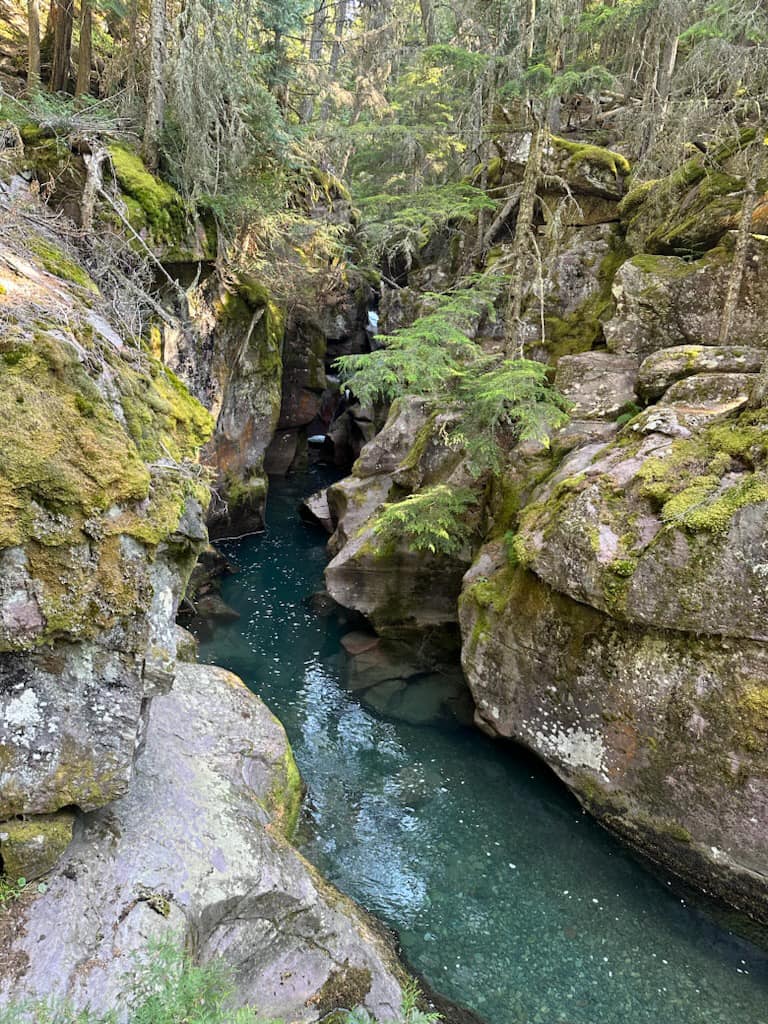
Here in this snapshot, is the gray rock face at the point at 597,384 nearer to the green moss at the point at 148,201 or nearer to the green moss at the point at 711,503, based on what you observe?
the green moss at the point at 711,503

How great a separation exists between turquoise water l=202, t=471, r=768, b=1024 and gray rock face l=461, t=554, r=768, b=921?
0.62 m

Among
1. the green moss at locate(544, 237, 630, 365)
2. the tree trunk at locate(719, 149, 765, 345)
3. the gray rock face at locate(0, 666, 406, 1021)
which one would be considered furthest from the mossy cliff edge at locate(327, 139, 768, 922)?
the gray rock face at locate(0, 666, 406, 1021)

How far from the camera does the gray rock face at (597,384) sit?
10.6 metres

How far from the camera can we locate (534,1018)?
5.77m

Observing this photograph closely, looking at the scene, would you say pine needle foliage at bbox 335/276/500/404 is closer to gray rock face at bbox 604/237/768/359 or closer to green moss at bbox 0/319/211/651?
gray rock face at bbox 604/237/768/359

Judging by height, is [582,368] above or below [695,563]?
above

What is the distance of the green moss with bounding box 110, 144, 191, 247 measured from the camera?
10312 mm

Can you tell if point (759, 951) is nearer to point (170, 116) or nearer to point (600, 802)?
point (600, 802)

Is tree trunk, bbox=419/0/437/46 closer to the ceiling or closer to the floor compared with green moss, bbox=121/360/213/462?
closer to the ceiling

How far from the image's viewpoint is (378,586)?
12.2 meters

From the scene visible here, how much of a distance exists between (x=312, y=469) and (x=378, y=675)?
55.0 feet

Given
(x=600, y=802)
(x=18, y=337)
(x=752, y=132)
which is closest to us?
(x=18, y=337)

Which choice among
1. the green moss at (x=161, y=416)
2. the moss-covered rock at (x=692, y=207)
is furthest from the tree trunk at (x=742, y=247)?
the green moss at (x=161, y=416)

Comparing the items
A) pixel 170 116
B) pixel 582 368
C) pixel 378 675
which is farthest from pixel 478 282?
pixel 378 675
